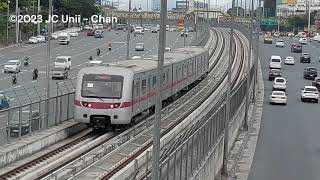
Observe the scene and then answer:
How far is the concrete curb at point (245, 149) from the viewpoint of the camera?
2842 centimetres

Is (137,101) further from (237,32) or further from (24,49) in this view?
(237,32)

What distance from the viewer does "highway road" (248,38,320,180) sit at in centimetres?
2925

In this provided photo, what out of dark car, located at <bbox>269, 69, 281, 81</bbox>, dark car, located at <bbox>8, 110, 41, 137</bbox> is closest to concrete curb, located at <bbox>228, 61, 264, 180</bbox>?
dark car, located at <bbox>8, 110, 41, 137</bbox>

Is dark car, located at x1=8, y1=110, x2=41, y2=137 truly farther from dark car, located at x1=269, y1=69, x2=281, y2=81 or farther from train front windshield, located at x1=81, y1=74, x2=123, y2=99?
dark car, located at x1=269, y1=69, x2=281, y2=81

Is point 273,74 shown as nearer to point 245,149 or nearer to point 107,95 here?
point 245,149

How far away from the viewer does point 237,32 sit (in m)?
131

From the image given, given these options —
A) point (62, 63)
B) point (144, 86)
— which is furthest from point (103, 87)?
point (62, 63)

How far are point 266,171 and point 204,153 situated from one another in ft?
25.5

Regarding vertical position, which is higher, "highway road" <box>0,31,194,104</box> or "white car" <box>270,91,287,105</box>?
"highway road" <box>0,31,194,104</box>

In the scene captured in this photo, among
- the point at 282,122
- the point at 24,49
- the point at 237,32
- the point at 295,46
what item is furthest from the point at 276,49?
the point at 282,122

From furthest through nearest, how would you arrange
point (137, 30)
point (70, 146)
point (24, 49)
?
point (137, 30) < point (24, 49) < point (70, 146)

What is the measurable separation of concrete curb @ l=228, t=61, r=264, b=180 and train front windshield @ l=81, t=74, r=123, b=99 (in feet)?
18.4

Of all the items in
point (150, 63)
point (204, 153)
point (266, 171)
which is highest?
point (150, 63)

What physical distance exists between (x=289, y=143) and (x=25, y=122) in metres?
15.9
